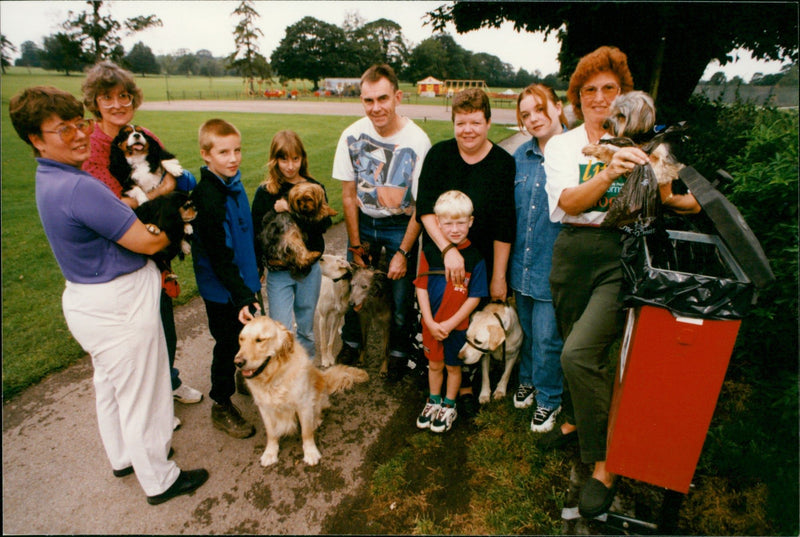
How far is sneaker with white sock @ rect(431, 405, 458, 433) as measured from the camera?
3.58 metres

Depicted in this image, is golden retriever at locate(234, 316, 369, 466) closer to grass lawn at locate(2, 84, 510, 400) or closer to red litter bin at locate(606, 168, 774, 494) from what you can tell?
red litter bin at locate(606, 168, 774, 494)

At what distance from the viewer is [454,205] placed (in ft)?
10.5

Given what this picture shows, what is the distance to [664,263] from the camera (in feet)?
8.26

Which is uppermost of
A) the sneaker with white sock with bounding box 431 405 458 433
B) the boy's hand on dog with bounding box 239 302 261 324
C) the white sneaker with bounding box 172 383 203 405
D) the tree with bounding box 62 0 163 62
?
the tree with bounding box 62 0 163 62

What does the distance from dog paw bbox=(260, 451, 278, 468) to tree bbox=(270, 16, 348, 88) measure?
267 ft

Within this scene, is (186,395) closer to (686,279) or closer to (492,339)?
(492,339)

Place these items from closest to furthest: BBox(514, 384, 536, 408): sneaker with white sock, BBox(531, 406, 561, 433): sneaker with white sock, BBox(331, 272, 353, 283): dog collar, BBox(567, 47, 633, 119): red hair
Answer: BBox(567, 47, 633, 119): red hair, BBox(531, 406, 561, 433): sneaker with white sock, BBox(514, 384, 536, 408): sneaker with white sock, BBox(331, 272, 353, 283): dog collar

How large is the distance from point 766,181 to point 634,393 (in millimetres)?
2347

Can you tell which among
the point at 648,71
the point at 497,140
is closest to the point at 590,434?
the point at 648,71

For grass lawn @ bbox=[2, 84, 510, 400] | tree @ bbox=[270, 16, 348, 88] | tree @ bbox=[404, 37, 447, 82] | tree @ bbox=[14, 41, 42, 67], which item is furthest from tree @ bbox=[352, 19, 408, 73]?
grass lawn @ bbox=[2, 84, 510, 400]

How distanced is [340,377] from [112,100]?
2.81 m

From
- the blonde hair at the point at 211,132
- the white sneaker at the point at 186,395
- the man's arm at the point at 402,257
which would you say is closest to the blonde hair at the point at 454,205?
the man's arm at the point at 402,257

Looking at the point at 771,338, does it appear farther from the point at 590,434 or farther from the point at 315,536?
the point at 315,536

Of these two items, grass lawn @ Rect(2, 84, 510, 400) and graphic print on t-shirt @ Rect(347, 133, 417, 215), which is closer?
graphic print on t-shirt @ Rect(347, 133, 417, 215)
